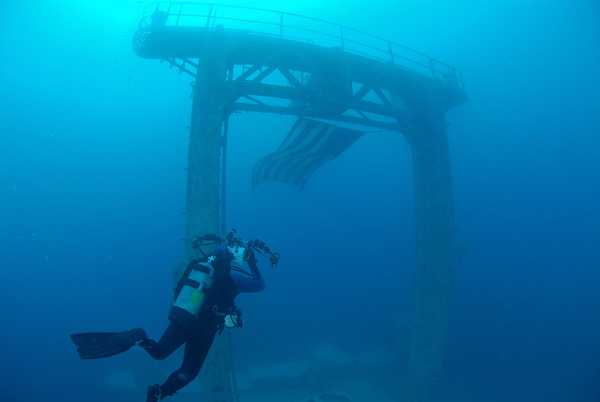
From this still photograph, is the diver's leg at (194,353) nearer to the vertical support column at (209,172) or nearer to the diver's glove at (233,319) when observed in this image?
the diver's glove at (233,319)

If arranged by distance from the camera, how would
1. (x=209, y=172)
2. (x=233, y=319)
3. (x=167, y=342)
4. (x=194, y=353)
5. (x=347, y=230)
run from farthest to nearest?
(x=347, y=230) < (x=209, y=172) < (x=233, y=319) < (x=194, y=353) < (x=167, y=342)

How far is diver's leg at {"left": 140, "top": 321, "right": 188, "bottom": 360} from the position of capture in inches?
158

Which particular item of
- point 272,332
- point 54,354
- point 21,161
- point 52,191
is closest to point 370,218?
point 272,332

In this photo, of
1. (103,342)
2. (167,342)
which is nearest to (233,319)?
(167,342)

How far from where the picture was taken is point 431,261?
28.7 feet

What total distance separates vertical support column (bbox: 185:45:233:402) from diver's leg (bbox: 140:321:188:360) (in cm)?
203

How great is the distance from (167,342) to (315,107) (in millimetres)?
6481

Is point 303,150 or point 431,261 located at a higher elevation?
point 303,150

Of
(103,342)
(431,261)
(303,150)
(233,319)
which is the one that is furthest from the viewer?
(303,150)

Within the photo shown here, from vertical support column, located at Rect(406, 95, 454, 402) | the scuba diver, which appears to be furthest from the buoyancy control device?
vertical support column, located at Rect(406, 95, 454, 402)

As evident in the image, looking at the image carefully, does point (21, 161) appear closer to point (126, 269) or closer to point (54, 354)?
point (126, 269)

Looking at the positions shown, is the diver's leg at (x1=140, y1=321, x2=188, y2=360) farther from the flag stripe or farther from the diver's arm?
the flag stripe

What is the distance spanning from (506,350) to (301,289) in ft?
84.5

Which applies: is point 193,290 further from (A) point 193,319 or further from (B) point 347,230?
(B) point 347,230
